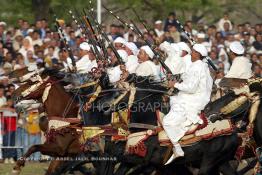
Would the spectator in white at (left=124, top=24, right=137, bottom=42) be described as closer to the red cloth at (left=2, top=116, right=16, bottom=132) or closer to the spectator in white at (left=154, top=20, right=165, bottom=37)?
the spectator in white at (left=154, top=20, right=165, bottom=37)

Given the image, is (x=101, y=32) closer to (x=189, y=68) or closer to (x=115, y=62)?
(x=115, y=62)

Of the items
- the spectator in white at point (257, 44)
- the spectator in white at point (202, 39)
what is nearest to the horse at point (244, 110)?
the spectator in white at point (202, 39)

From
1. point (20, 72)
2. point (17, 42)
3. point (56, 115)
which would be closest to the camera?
point (56, 115)

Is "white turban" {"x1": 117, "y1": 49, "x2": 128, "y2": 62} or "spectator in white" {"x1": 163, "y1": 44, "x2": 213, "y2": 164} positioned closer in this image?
"spectator in white" {"x1": 163, "y1": 44, "x2": 213, "y2": 164}

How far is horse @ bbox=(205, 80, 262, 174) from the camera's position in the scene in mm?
16984

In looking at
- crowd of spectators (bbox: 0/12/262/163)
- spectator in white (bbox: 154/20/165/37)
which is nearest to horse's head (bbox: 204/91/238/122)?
crowd of spectators (bbox: 0/12/262/163)

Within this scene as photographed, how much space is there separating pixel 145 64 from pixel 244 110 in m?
3.96

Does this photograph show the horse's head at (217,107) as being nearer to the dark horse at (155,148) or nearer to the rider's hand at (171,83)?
the dark horse at (155,148)

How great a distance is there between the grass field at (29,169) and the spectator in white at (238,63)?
4.69 meters

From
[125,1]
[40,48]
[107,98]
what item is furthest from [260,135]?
[125,1]

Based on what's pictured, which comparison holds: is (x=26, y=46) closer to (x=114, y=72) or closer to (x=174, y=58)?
(x=174, y=58)

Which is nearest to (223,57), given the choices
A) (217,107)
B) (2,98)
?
(2,98)

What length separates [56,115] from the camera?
1875 cm

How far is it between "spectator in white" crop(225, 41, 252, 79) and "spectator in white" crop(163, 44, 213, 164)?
4.72 feet
